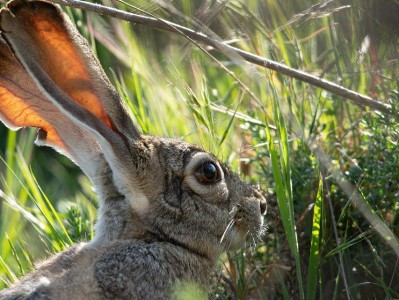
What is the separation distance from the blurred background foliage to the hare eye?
25 cm

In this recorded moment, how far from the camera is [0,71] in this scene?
429 centimetres

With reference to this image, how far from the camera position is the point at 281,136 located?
4445 mm

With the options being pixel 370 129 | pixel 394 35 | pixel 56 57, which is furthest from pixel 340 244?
pixel 56 57

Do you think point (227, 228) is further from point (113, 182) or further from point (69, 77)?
point (69, 77)

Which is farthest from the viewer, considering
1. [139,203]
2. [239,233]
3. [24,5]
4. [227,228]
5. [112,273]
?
[239,233]

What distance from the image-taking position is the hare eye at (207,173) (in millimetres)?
4348

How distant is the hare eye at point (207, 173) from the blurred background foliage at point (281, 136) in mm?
249

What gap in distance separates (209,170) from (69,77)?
29.0 inches

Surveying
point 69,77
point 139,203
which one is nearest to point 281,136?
point 139,203

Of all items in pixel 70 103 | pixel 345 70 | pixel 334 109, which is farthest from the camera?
pixel 334 109

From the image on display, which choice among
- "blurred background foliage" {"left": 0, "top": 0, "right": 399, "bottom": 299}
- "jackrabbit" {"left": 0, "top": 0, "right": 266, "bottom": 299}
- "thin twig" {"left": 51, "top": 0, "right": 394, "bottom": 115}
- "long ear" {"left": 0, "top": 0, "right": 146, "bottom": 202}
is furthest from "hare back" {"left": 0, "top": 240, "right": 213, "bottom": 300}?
"thin twig" {"left": 51, "top": 0, "right": 394, "bottom": 115}

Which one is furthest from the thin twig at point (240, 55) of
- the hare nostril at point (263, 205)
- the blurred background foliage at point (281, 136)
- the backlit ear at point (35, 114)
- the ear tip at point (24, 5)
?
the ear tip at point (24, 5)

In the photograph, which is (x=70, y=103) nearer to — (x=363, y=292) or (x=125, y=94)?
(x=125, y=94)

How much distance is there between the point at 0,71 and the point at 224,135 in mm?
1131
